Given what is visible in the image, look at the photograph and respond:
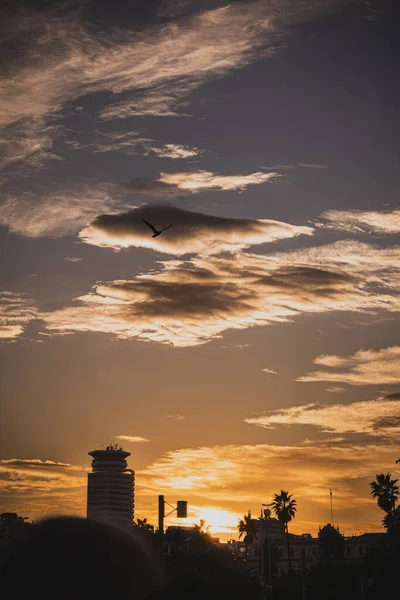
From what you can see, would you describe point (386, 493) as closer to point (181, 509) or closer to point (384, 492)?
point (384, 492)

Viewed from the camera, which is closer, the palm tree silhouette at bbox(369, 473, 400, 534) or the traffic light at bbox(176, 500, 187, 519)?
the traffic light at bbox(176, 500, 187, 519)

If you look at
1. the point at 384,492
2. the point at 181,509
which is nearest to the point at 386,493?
the point at 384,492

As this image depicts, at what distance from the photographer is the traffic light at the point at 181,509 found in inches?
2086

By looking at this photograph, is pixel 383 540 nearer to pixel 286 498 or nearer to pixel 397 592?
pixel 397 592

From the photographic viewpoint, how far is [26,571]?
7.35m

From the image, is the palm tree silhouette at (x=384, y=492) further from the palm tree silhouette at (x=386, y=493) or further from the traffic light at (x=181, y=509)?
the traffic light at (x=181, y=509)

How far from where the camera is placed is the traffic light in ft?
174

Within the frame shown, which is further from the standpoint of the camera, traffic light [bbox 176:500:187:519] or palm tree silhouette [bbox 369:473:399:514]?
palm tree silhouette [bbox 369:473:399:514]

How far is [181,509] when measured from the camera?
5334 centimetres

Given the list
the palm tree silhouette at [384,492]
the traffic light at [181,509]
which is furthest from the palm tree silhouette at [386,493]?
the traffic light at [181,509]

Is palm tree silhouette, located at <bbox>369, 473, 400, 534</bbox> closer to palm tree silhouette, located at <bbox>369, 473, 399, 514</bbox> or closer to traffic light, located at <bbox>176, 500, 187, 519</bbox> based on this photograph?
palm tree silhouette, located at <bbox>369, 473, 399, 514</bbox>

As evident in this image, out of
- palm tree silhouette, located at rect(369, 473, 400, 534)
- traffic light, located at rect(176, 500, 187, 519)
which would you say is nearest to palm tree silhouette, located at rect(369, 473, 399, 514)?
palm tree silhouette, located at rect(369, 473, 400, 534)

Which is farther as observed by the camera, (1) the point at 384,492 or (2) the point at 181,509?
(1) the point at 384,492

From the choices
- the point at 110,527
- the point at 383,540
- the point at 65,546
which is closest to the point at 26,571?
the point at 65,546
